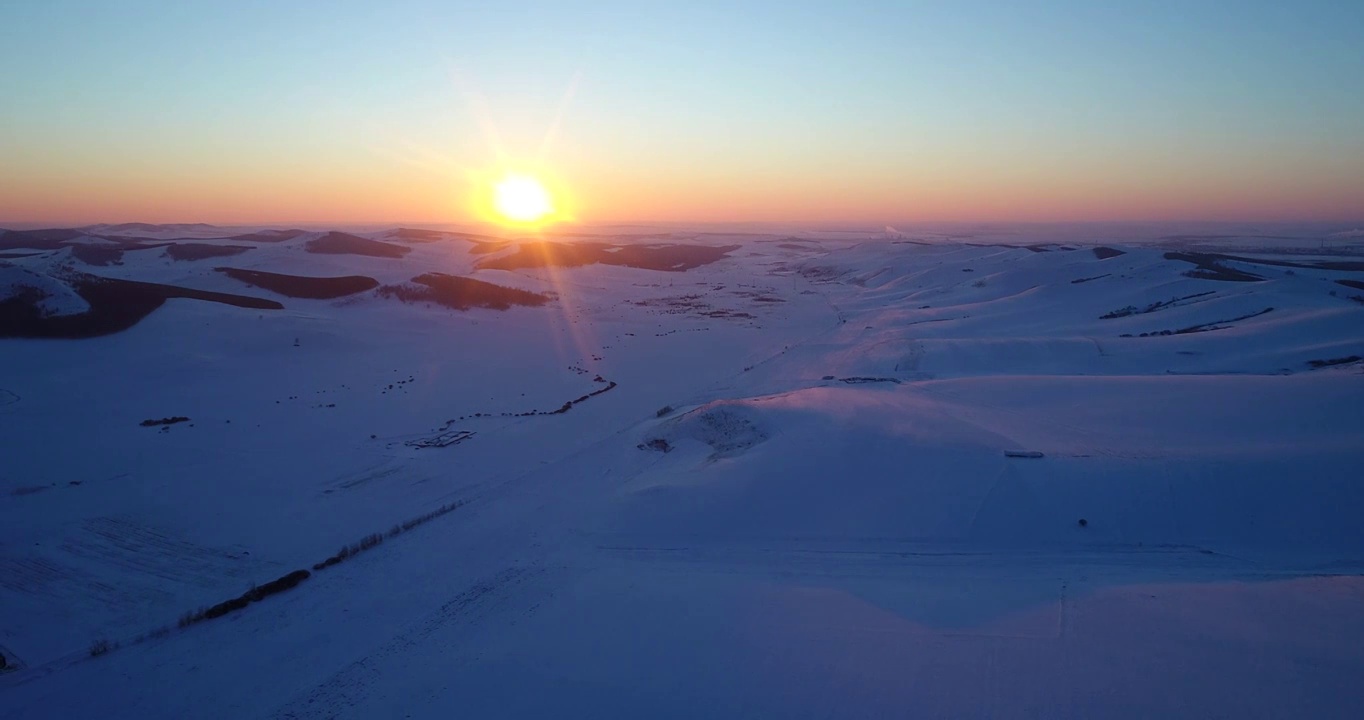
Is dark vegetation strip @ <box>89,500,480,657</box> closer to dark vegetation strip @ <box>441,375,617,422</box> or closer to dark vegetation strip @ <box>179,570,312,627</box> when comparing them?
dark vegetation strip @ <box>179,570,312,627</box>

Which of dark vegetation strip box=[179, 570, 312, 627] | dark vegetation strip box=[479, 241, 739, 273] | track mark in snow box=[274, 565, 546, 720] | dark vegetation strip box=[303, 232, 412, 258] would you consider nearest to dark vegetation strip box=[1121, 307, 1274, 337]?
track mark in snow box=[274, 565, 546, 720]

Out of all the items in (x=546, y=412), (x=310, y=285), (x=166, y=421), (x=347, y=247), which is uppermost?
(x=347, y=247)

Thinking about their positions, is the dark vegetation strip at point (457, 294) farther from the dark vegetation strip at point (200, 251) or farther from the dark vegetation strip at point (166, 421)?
the dark vegetation strip at point (200, 251)

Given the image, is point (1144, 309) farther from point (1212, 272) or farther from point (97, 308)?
point (97, 308)

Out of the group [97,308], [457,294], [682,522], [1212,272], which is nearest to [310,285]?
[457,294]

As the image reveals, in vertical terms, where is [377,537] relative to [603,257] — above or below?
below

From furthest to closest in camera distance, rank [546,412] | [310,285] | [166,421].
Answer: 1. [310,285]
2. [546,412]
3. [166,421]

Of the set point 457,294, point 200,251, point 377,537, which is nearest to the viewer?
point 377,537

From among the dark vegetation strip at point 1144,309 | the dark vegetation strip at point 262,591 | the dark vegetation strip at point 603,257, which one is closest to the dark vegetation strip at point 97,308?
the dark vegetation strip at point 262,591
